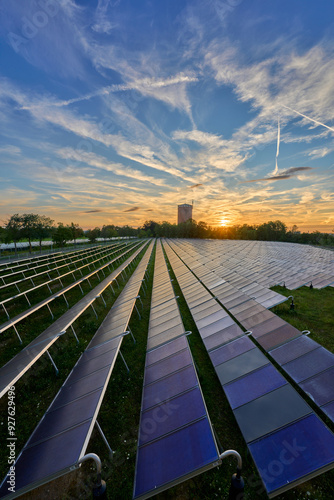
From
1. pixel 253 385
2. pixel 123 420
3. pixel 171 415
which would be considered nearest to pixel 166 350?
pixel 123 420

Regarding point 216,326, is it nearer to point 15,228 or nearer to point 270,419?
point 270,419

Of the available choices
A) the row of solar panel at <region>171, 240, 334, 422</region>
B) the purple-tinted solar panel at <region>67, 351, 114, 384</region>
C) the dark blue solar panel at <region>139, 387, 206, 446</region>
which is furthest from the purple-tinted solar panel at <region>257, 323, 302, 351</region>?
→ the purple-tinted solar panel at <region>67, 351, 114, 384</region>

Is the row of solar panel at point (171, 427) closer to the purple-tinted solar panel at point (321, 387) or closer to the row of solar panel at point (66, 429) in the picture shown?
the row of solar panel at point (66, 429)

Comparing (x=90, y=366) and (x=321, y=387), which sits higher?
(x=321, y=387)

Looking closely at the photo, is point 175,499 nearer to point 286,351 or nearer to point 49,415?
point 49,415

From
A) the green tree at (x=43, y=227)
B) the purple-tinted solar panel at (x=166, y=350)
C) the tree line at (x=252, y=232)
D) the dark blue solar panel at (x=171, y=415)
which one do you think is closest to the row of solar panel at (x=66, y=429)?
the dark blue solar panel at (x=171, y=415)

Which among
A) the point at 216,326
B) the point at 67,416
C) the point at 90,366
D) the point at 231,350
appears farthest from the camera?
the point at 216,326

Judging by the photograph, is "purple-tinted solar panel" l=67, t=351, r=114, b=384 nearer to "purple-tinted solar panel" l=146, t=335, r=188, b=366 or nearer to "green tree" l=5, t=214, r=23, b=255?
"purple-tinted solar panel" l=146, t=335, r=188, b=366
